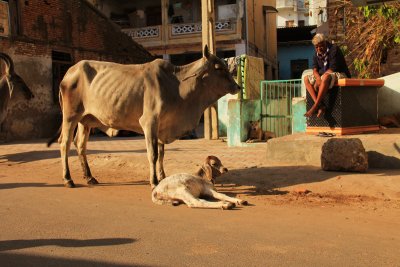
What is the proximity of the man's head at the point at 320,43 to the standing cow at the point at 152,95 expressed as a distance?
1724 millimetres

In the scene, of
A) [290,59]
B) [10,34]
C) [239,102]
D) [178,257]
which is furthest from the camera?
[290,59]

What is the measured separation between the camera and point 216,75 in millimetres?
6934

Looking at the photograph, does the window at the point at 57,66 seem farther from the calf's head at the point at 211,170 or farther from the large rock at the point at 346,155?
the large rock at the point at 346,155

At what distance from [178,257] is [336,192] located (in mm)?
3327

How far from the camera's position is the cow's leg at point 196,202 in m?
5.43

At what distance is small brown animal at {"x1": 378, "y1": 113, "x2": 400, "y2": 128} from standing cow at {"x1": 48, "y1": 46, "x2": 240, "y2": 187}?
362 centimetres

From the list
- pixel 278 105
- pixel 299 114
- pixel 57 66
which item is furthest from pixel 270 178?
pixel 57 66

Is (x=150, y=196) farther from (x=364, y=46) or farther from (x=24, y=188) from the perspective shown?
(x=364, y=46)

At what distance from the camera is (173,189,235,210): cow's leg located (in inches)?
214

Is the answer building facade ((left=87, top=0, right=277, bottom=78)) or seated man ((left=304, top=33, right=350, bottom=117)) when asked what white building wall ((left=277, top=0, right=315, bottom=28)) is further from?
seated man ((left=304, top=33, right=350, bottom=117))

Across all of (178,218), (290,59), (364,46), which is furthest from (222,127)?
(290,59)

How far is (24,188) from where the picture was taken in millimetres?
7027

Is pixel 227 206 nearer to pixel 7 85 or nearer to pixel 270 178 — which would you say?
pixel 270 178

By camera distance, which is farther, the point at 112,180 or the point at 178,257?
the point at 112,180
